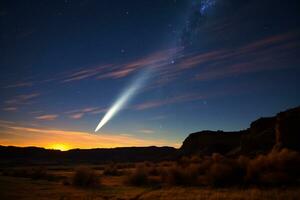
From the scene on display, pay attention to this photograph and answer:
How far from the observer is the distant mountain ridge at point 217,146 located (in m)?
38.6

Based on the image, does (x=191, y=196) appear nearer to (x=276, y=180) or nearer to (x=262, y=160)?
(x=276, y=180)

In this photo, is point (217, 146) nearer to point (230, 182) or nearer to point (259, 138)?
point (259, 138)

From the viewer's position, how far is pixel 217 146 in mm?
83312

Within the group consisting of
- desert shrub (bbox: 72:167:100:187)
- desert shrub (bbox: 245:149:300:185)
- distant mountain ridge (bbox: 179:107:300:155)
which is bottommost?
desert shrub (bbox: 72:167:100:187)

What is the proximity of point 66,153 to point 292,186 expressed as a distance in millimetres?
155658

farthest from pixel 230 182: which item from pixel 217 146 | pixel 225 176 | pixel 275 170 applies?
pixel 217 146

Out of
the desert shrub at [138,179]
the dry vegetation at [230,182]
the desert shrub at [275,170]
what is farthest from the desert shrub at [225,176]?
the desert shrub at [138,179]

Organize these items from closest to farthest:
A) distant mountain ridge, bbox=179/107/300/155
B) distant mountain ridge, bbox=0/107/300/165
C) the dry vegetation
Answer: the dry vegetation < distant mountain ridge, bbox=179/107/300/155 < distant mountain ridge, bbox=0/107/300/165

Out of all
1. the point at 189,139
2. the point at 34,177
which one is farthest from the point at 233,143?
the point at 34,177

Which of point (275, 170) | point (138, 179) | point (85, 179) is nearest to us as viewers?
point (275, 170)

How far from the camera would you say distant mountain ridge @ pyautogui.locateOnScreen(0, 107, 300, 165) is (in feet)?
127

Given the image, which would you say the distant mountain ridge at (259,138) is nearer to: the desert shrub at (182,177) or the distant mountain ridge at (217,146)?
the distant mountain ridge at (217,146)

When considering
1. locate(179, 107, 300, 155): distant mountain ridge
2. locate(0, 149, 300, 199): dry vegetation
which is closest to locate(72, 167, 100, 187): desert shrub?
locate(0, 149, 300, 199): dry vegetation

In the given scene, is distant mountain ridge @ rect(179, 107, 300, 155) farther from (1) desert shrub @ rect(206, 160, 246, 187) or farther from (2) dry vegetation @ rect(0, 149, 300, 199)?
(1) desert shrub @ rect(206, 160, 246, 187)
